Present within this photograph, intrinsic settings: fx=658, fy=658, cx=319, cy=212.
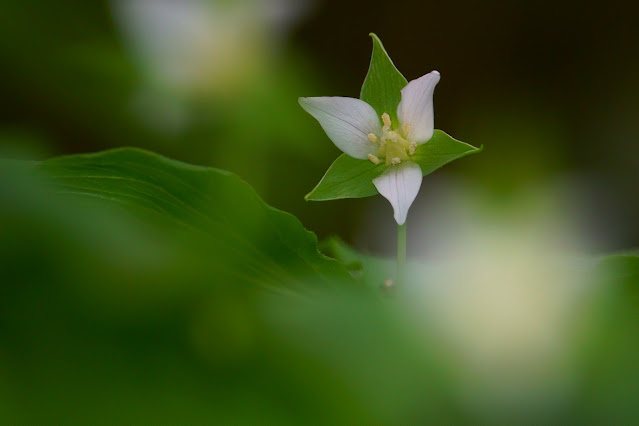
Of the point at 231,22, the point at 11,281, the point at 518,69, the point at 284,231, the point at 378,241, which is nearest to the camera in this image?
the point at 11,281

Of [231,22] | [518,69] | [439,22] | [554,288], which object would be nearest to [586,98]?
[518,69]

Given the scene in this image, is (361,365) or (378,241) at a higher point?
(378,241)

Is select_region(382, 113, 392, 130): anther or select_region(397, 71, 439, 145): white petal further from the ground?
select_region(382, 113, 392, 130): anther

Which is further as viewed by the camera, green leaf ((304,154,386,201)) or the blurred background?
green leaf ((304,154,386,201))

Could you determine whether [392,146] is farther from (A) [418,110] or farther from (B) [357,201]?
(B) [357,201]

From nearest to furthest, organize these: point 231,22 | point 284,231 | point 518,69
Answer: point 284,231, point 231,22, point 518,69

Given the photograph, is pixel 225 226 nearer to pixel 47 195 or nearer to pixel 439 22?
pixel 47 195
